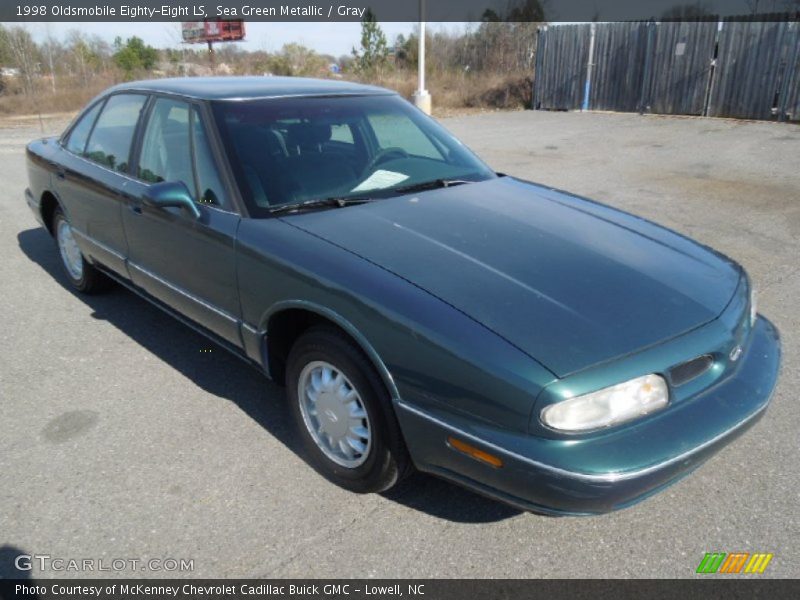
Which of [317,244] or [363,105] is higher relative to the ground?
[363,105]

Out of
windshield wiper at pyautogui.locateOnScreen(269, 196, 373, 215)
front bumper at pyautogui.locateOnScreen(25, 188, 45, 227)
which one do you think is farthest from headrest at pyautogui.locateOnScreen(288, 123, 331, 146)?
front bumper at pyautogui.locateOnScreen(25, 188, 45, 227)

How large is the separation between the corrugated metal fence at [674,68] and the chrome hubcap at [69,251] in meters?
17.5

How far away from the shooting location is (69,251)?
505 centimetres

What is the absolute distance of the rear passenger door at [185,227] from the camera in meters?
3.12

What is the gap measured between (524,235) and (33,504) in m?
2.45

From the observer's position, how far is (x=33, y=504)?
271cm

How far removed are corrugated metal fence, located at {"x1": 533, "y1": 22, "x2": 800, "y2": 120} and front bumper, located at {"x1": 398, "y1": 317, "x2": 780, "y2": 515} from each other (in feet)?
57.7

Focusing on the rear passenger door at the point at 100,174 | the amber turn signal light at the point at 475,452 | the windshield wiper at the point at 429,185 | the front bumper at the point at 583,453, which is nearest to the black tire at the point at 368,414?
the front bumper at the point at 583,453

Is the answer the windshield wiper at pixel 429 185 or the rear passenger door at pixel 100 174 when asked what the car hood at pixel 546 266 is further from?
the rear passenger door at pixel 100 174

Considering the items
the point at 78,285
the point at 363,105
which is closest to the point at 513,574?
the point at 363,105

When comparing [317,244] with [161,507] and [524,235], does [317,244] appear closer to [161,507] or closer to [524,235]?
[524,235]

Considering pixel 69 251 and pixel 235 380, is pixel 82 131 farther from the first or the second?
pixel 235 380

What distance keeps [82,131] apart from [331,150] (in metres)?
2.36

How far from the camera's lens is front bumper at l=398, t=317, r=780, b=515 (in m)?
2.03
